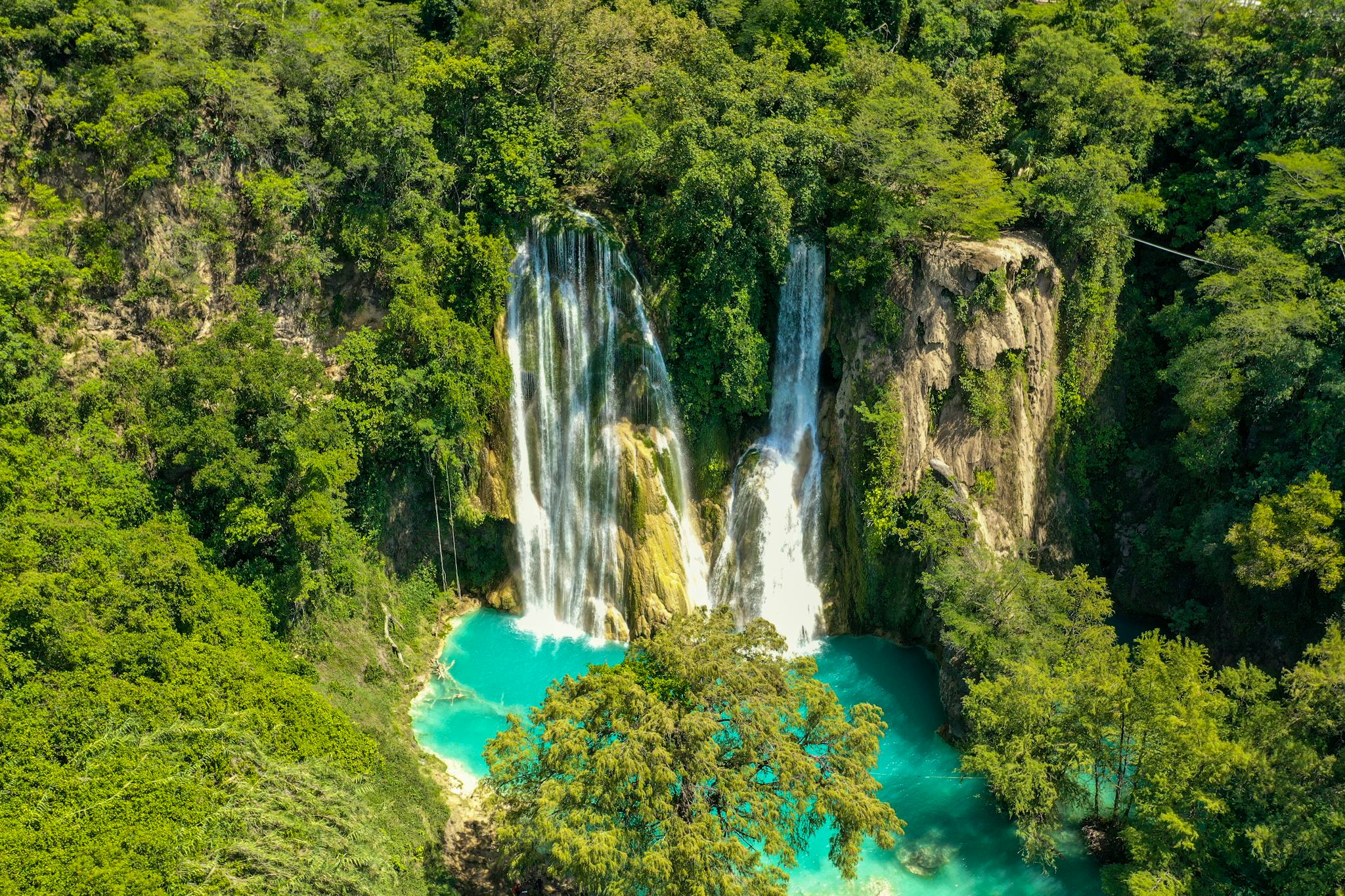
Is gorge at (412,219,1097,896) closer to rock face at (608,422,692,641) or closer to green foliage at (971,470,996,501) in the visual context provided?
rock face at (608,422,692,641)

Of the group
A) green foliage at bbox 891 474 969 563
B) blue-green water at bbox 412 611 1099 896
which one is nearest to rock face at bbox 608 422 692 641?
blue-green water at bbox 412 611 1099 896

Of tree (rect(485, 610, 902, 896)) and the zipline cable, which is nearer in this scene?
tree (rect(485, 610, 902, 896))

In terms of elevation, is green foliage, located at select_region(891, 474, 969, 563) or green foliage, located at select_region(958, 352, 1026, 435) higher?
green foliage, located at select_region(958, 352, 1026, 435)

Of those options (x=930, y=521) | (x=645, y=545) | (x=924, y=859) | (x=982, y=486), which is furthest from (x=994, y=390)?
(x=924, y=859)

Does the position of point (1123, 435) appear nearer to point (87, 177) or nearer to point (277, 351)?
point (277, 351)

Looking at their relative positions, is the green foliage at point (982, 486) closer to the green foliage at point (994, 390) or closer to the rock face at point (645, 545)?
the green foliage at point (994, 390)

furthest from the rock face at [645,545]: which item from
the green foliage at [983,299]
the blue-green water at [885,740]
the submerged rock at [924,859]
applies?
the green foliage at [983,299]

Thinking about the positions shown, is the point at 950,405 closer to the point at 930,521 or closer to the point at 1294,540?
the point at 930,521
